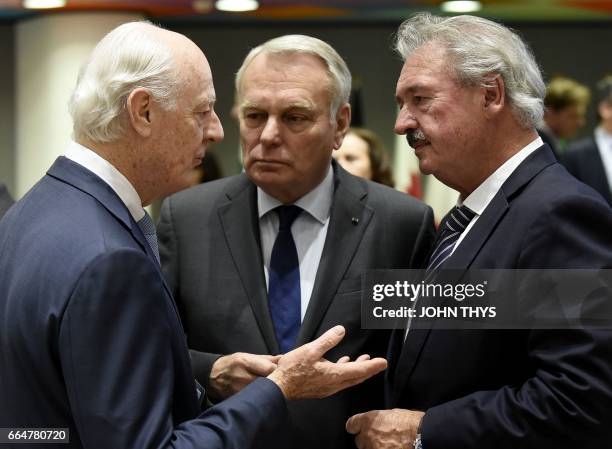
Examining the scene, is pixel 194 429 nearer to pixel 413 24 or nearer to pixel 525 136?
pixel 525 136

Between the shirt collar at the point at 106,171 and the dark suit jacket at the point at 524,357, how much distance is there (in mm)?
728

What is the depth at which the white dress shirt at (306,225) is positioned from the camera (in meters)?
2.67

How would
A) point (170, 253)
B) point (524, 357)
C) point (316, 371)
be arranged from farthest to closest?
point (170, 253), point (524, 357), point (316, 371)

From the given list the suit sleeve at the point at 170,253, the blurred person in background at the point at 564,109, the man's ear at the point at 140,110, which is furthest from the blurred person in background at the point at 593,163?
the man's ear at the point at 140,110

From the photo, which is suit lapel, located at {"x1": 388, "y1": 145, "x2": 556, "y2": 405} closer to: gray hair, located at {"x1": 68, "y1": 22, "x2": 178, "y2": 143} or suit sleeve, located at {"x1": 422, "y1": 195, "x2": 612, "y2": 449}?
suit sleeve, located at {"x1": 422, "y1": 195, "x2": 612, "y2": 449}

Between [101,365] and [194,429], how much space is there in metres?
0.22

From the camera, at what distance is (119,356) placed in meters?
1.63

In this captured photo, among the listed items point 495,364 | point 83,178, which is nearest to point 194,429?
point 83,178

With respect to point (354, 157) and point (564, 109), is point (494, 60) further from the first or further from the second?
point (564, 109)

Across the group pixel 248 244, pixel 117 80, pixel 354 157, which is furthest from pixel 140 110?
pixel 354 157

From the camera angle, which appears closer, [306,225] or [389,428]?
[389,428]

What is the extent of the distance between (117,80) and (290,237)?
945 mm

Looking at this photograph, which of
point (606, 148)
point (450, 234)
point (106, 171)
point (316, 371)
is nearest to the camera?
point (106, 171)

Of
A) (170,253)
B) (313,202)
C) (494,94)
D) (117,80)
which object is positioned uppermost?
(117,80)
